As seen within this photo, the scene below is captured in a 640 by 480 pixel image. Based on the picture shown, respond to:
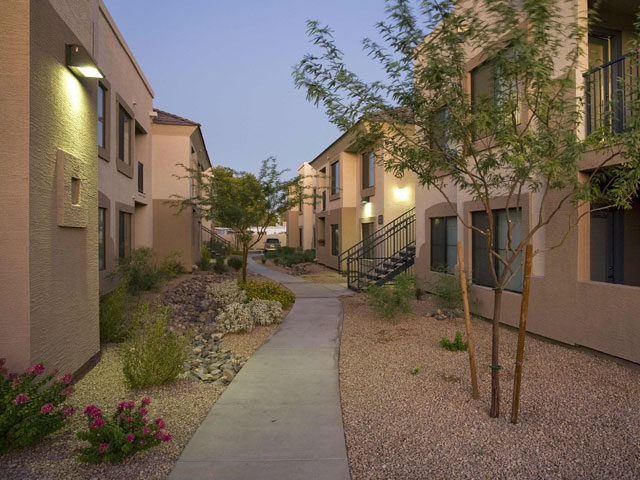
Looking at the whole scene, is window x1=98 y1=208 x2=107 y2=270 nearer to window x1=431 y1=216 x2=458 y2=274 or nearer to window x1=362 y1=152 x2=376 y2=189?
window x1=431 y1=216 x2=458 y2=274

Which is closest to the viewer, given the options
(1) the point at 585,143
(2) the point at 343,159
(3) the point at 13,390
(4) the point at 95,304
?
(3) the point at 13,390

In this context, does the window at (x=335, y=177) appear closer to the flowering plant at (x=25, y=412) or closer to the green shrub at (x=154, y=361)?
the green shrub at (x=154, y=361)

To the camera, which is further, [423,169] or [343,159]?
[343,159]

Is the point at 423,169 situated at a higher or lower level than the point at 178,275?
higher

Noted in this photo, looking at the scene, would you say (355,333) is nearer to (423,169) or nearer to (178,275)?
(423,169)

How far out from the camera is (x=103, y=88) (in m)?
11.0

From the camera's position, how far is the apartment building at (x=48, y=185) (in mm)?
4574

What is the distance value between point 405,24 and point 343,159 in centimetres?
1674

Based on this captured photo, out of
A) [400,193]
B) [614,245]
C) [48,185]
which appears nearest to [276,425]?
[48,185]

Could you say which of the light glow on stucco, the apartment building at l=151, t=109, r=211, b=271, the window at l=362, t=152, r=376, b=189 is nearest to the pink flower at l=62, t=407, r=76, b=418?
the apartment building at l=151, t=109, r=211, b=271

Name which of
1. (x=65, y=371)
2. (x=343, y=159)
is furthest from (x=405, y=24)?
(x=343, y=159)

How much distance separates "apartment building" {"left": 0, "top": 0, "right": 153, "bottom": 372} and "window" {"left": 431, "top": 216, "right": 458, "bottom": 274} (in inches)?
302

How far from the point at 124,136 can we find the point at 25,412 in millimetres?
10848

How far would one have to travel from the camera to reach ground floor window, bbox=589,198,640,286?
7973mm
